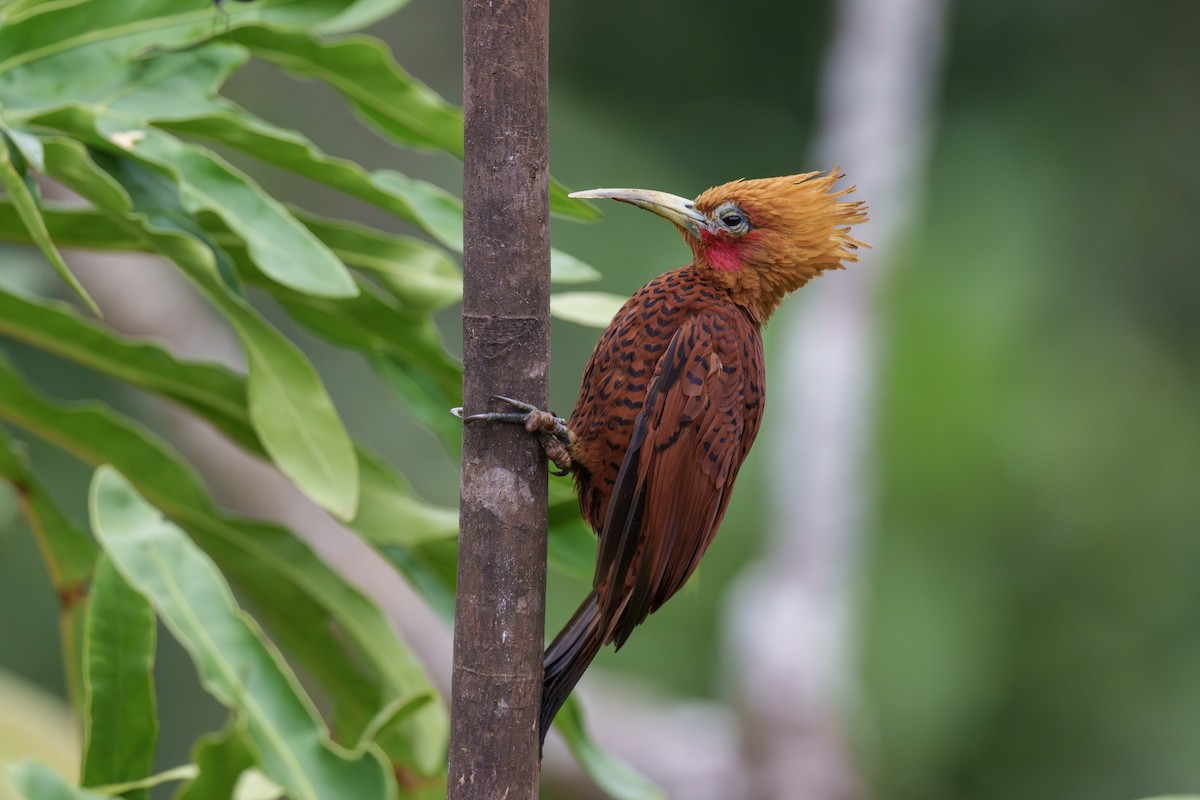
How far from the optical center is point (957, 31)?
7.30 meters

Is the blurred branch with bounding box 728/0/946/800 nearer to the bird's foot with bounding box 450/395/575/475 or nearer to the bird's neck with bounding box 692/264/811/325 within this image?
the bird's neck with bounding box 692/264/811/325

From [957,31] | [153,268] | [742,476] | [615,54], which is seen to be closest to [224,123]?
[153,268]

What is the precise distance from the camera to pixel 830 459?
4379 millimetres

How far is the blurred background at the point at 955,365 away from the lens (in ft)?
19.0

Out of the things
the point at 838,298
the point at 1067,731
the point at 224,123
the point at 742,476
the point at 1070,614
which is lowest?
the point at 1067,731

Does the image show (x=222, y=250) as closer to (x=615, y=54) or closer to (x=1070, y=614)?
(x=1070, y=614)

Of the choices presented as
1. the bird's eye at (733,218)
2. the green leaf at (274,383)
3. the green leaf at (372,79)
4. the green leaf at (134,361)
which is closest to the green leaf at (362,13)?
the green leaf at (372,79)

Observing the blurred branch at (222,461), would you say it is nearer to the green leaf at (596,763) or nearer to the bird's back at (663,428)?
the green leaf at (596,763)

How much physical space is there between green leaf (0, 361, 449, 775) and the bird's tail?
1.81ft

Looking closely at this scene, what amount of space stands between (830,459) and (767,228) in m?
2.81

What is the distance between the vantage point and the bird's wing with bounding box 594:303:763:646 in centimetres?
151

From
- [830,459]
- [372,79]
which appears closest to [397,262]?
[372,79]

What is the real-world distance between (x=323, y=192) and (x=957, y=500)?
12.5ft

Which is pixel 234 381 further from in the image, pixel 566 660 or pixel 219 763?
pixel 566 660
